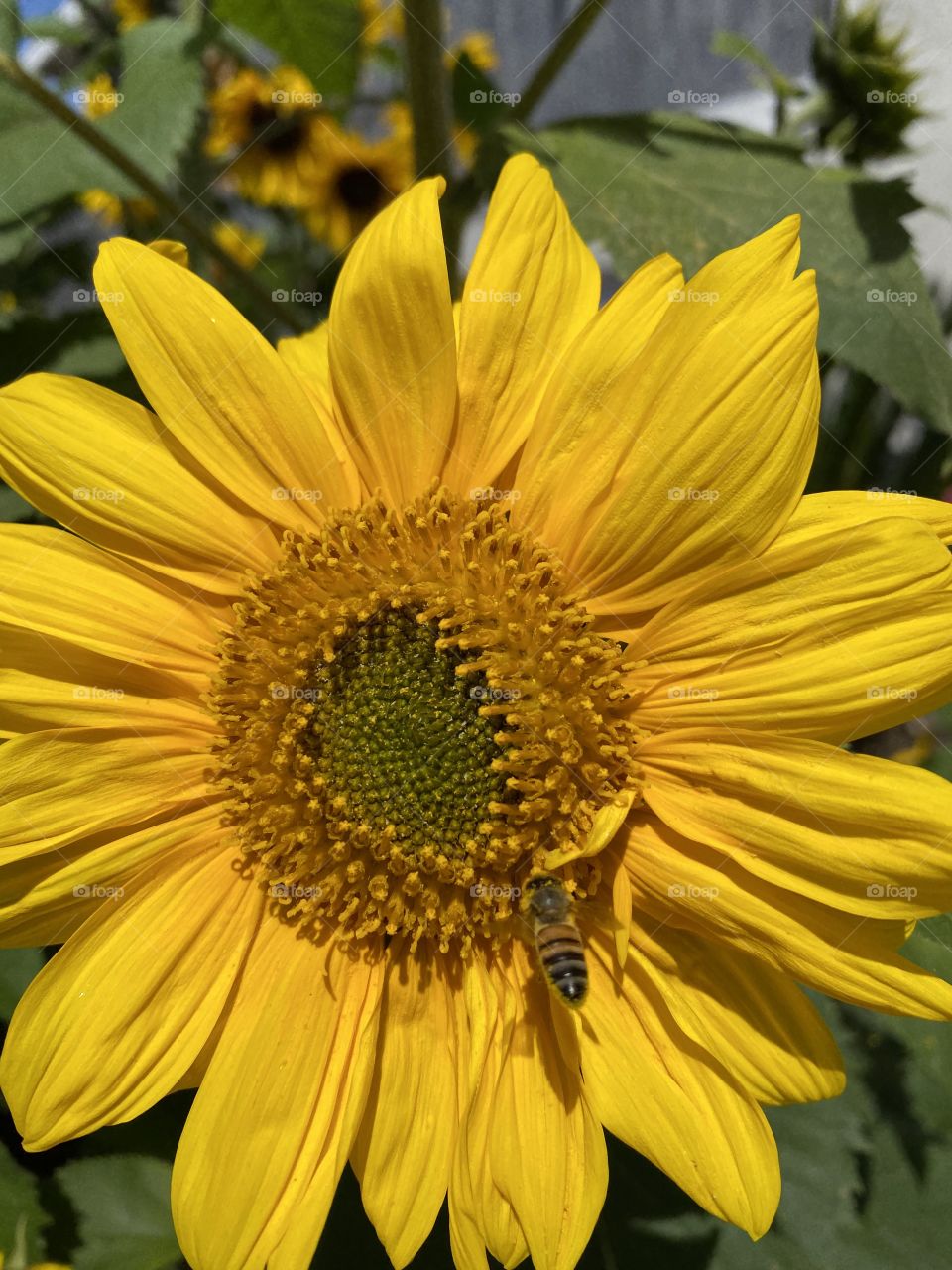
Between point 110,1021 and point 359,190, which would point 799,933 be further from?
point 359,190

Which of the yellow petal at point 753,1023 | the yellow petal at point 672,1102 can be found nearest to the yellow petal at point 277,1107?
the yellow petal at point 672,1102

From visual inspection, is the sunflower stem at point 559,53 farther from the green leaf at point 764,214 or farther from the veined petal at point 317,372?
the veined petal at point 317,372

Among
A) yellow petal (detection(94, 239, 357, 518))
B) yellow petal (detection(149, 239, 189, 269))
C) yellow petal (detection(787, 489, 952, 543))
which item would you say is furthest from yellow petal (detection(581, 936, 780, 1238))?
yellow petal (detection(149, 239, 189, 269))

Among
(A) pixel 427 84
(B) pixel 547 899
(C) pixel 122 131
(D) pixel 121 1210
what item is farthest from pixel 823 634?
(C) pixel 122 131

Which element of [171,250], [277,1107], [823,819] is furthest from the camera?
[171,250]

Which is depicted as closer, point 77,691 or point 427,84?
point 77,691

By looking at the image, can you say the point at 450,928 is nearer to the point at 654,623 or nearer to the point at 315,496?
the point at 654,623
